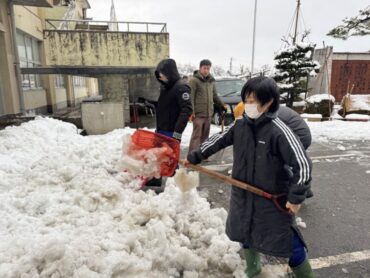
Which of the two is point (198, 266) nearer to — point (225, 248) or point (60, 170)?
point (225, 248)

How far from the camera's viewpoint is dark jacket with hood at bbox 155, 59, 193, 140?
150 inches

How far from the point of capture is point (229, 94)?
10555 mm

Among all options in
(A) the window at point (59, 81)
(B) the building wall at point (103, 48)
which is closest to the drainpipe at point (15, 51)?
(B) the building wall at point (103, 48)

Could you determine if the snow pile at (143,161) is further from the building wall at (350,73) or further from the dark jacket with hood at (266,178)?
the building wall at (350,73)

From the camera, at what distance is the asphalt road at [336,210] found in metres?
2.79

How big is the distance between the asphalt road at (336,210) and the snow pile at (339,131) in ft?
7.69

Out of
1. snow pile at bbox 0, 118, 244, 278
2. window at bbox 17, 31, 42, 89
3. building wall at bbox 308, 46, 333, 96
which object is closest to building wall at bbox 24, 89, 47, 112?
window at bbox 17, 31, 42, 89

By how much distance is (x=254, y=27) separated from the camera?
2039 centimetres

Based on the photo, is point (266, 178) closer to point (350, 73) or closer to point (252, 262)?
point (252, 262)

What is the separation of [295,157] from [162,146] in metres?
1.55

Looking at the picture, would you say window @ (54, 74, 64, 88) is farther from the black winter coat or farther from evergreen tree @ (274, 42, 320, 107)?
the black winter coat

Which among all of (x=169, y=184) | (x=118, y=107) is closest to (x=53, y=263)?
(x=169, y=184)

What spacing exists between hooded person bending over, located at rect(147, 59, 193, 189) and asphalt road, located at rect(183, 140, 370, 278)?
1147 mm

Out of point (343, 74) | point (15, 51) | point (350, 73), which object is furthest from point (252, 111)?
point (350, 73)
